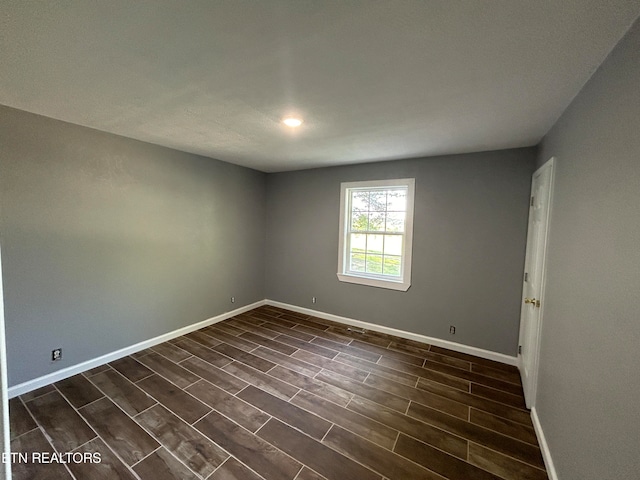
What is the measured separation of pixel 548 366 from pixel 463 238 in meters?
1.62

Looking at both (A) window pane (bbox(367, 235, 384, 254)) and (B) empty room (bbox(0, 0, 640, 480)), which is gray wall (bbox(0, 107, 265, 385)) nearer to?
(B) empty room (bbox(0, 0, 640, 480))

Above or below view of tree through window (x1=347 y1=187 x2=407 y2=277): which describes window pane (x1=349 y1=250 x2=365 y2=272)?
below

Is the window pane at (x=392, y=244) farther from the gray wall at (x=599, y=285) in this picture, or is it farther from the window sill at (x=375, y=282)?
the gray wall at (x=599, y=285)

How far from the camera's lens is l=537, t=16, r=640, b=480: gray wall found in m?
1.03

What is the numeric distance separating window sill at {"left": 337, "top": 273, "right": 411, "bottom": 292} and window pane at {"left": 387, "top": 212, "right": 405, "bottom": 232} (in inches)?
28.9

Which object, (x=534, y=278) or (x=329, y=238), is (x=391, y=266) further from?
(x=534, y=278)

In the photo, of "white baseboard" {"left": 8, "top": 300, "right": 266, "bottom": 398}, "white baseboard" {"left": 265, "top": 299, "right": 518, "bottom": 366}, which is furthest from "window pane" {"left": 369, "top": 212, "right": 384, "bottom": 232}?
"white baseboard" {"left": 8, "top": 300, "right": 266, "bottom": 398}

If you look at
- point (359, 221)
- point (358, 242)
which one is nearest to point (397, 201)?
point (359, 221)

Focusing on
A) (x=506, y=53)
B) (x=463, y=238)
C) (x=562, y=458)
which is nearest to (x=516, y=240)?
(x=463, y=238)

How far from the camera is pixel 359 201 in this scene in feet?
13.1

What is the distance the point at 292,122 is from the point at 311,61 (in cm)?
87

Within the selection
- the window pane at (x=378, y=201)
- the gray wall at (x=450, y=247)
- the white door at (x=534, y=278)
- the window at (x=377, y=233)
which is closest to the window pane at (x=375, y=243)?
the window at (x=377, y=233)

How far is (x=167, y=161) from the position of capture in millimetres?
3221

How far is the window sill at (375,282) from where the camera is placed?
3562mm
